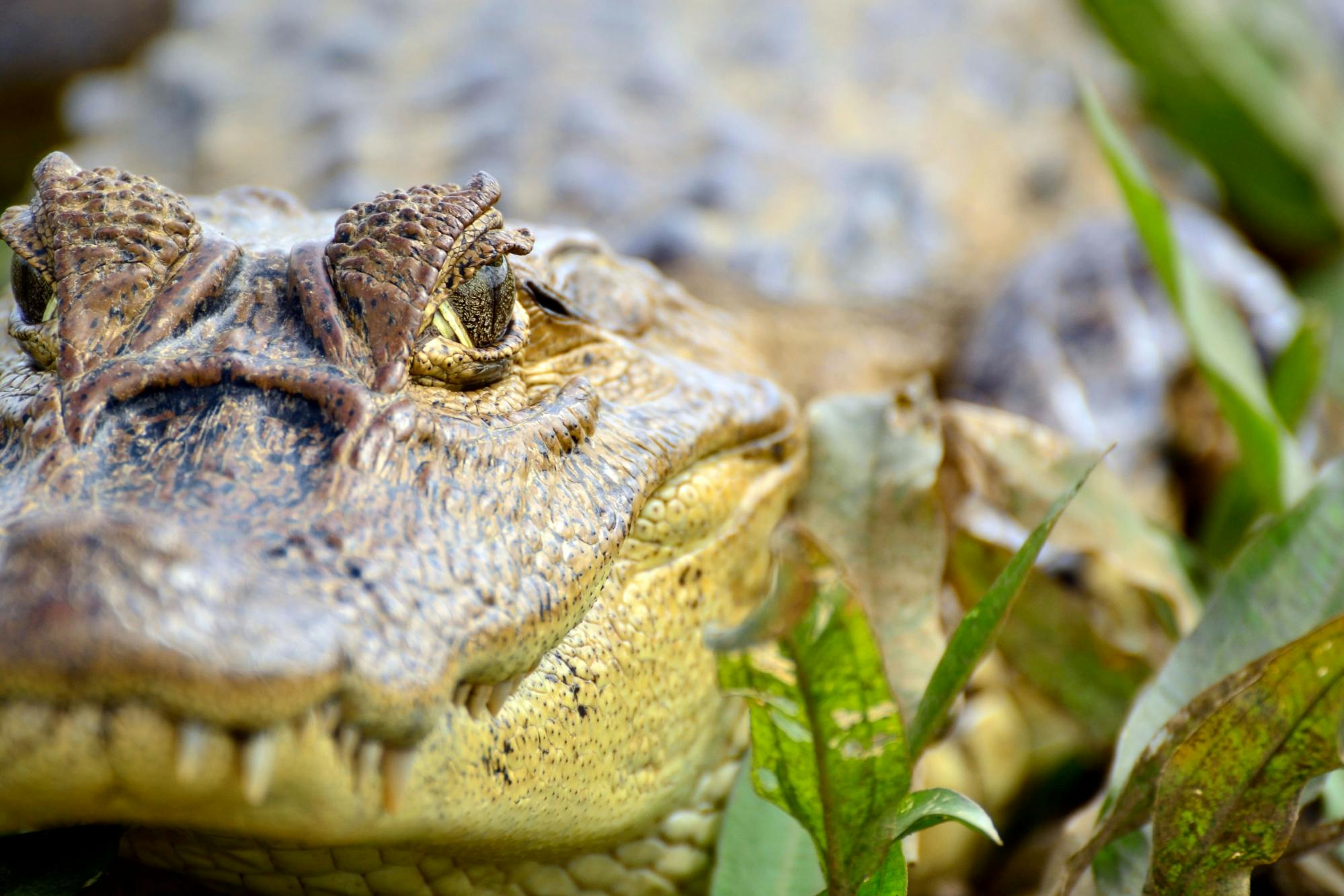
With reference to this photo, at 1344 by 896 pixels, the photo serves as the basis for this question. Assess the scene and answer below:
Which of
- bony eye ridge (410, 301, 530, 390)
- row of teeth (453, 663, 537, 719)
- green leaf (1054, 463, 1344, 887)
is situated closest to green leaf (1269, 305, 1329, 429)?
green leaf (1054, 463, 1344, 887)

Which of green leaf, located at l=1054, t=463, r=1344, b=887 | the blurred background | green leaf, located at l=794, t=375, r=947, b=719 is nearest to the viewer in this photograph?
green leaf, located at l=1054, t=463, r=1344, b=887

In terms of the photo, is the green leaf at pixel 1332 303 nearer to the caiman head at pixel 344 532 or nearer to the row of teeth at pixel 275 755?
the caiman head at pixel 344 532

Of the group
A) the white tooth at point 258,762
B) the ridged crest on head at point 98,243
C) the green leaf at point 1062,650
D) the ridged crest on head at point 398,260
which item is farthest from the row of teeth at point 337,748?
the green leaf at point 1062,650

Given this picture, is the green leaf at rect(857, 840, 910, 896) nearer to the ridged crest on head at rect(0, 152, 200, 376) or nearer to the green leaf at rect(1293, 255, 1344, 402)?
the ridged crest on head at rect(0, 152, 200, 376)

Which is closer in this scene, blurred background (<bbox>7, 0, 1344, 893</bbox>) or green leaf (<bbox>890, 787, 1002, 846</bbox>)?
green leaf (<bbox>890, 787, 1002, 846</bbox>)

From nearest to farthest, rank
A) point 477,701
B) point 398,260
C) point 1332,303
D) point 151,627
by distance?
1. point 151,627
2. point 477,701
3. point 398,260
4. point 1332,303

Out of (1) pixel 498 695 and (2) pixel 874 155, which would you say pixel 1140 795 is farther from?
(2) pixel 874 155

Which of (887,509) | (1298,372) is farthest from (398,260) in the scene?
(1298,372)
